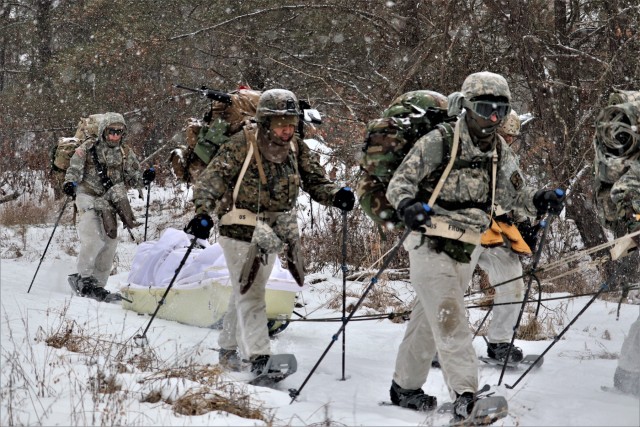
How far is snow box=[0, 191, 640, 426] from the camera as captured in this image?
A: 4398mm

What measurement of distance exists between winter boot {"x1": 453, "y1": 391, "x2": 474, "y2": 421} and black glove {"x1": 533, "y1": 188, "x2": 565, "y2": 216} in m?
1.27

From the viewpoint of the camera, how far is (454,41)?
938 cm

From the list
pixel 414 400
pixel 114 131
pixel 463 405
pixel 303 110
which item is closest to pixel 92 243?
pixel 114 131

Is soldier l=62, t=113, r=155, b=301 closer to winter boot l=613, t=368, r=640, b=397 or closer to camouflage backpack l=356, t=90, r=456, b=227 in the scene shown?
camouflage backpack l=356, t=90, r=456, b=227

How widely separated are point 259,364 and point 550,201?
94.9 inches

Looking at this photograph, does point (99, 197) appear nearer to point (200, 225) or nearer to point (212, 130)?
point (212, 130)

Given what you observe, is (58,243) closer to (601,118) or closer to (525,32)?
(525,32)

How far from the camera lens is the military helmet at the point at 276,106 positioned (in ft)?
19.4

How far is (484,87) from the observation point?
191 inches

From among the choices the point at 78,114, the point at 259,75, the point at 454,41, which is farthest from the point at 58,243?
the point at 454,41

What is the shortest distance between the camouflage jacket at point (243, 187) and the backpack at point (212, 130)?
36cm

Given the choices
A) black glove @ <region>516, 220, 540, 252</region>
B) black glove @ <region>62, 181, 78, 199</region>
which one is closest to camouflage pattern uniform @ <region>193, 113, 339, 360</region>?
black glove @ <region>516, 220, 540, 252</region>

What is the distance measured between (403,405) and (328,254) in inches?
245

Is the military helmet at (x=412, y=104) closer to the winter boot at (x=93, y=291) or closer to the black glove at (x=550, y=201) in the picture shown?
the black glove at (x=550, y=201)
